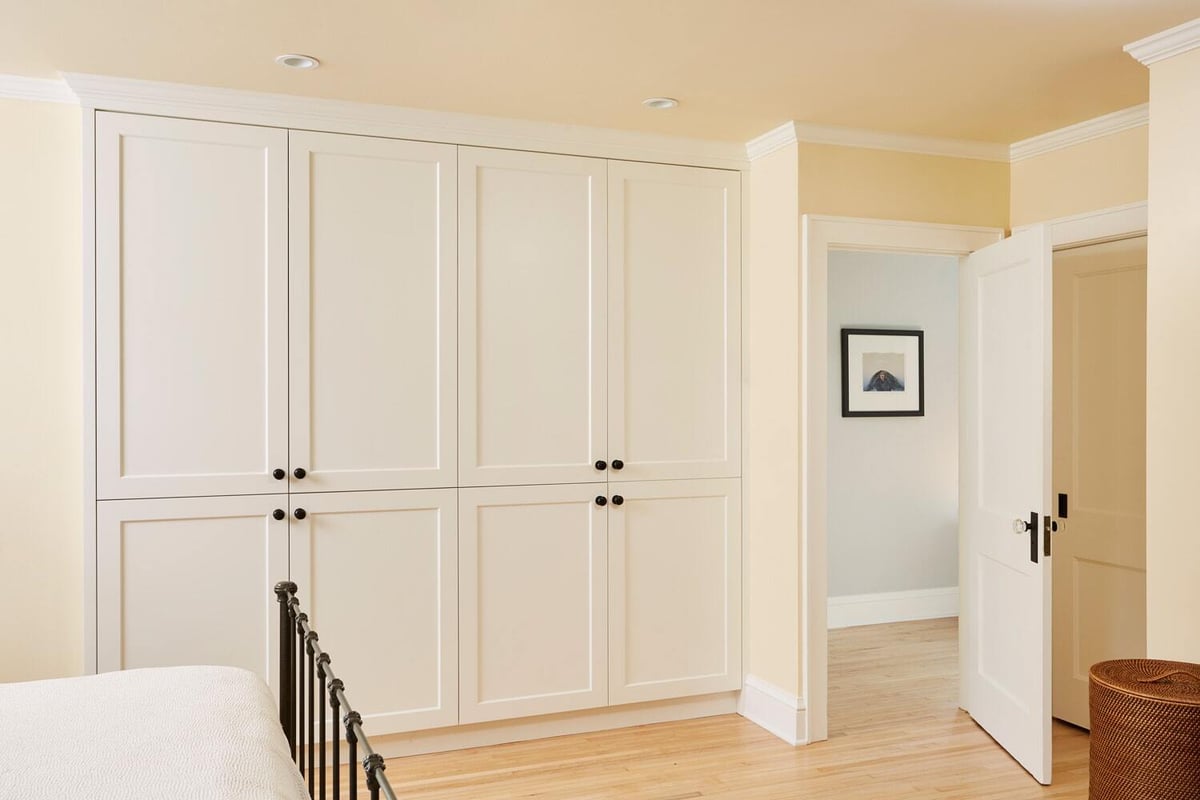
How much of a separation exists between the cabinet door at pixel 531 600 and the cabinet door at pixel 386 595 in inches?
3.0

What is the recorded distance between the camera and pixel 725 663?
398 centimetres

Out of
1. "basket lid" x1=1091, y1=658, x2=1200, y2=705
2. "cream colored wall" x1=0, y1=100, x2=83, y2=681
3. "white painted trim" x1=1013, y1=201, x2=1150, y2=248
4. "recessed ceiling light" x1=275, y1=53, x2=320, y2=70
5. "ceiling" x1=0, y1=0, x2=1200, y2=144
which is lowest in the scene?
"basket lid" x1=1091, y1=658, x2=1200, y2=705

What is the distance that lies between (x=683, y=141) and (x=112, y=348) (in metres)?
2.28

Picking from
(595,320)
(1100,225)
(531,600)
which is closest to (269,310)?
(595,320)

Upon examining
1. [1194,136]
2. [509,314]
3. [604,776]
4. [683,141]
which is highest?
[683,141]

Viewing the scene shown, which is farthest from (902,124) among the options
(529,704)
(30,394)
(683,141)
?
(30,394)

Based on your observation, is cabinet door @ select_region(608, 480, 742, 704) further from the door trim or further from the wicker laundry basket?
the wicker laundry basket

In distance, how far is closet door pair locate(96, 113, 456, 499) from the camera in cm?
316

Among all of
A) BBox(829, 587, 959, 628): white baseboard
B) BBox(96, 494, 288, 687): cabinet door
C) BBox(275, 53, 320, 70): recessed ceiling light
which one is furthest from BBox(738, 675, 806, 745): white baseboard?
BBox(275, 53, 320, 70): recessed ceiling light

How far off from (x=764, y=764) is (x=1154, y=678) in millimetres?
1401

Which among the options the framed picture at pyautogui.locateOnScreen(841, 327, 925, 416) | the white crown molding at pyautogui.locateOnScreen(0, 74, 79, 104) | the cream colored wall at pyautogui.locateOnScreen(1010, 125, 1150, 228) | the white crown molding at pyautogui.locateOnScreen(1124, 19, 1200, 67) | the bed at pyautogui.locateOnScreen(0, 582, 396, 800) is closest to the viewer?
the bed at pyautogui.locateOnScreen(0, 582, 396, 800)

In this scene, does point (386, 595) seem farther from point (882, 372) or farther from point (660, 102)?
point (882, 372)

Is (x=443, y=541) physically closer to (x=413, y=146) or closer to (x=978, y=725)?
(x=413, y=146)

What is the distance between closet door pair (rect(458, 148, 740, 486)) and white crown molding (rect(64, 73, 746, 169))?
6 centimetres
